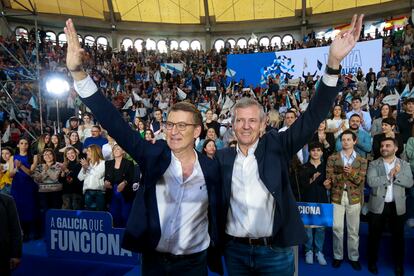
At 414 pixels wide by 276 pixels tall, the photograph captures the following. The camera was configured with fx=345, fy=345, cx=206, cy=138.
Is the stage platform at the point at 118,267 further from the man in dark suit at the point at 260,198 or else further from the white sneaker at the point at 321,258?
the man in dark suit at the point at 260,198

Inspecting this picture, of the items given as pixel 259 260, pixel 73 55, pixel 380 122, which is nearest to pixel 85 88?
pixel 73 55

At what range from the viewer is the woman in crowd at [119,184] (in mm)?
4879

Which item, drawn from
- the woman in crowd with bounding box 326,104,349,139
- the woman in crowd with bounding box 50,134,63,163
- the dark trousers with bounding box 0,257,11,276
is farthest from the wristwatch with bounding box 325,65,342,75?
the woman in crowd with bounding box 50,134,63,163

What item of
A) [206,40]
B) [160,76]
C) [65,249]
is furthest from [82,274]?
[206,40]

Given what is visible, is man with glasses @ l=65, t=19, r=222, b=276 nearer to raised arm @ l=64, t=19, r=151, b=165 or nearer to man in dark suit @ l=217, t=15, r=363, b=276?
raised arm @ l=64, t=19, r=151, b=165

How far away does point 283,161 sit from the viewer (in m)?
2.02

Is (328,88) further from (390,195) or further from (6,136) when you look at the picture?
(6,136)

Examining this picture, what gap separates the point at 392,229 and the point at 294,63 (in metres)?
11.4

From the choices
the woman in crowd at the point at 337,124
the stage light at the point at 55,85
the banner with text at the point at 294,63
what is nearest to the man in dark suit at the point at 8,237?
the woman in crowd at the point at 337,124

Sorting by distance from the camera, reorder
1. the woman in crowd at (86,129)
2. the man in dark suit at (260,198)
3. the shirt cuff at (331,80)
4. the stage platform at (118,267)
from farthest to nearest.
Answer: the woman in crowd at (86,129) → the stage platform at (118,267) → the man in dark suit at (260,198) → the shirt cuff at (331,80)

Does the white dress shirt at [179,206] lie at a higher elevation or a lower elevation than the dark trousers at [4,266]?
higher

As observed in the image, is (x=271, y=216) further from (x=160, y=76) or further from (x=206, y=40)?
(x=206, y=40)

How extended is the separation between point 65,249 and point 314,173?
3110 millimetres

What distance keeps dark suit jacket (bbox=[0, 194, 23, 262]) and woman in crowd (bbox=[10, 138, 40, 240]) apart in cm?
309
